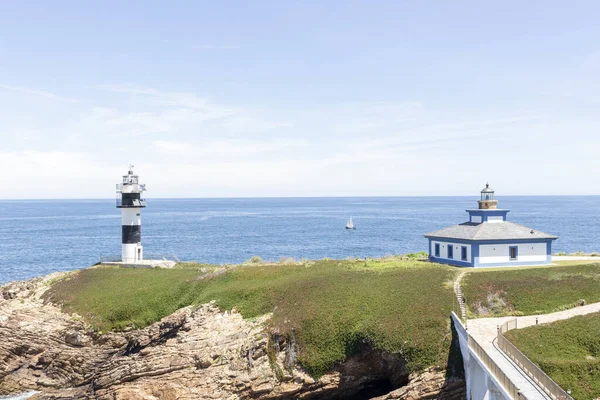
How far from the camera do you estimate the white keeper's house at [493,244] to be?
45000 mm

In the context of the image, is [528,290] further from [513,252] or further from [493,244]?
[513,252]

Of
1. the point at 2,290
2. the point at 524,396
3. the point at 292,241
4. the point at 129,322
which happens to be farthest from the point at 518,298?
the point at 292,241

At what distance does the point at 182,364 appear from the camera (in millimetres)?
35156

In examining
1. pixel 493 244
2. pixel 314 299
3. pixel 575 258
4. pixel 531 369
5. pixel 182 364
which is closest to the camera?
pixel 531 369

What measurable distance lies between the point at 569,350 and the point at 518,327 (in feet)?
13.2

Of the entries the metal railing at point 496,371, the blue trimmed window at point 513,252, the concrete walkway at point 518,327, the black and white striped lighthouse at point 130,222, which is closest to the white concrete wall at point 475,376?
the metal railing at point 496,371

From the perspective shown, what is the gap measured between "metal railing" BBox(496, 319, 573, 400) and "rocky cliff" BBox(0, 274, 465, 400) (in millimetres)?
4184

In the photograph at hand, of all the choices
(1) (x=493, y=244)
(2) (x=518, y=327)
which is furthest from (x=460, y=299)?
(1) (x=493, y=244)

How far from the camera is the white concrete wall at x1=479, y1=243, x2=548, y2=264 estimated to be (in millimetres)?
45062

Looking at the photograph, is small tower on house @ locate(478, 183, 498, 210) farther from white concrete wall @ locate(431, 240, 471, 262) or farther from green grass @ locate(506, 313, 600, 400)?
green grass @ locate(506, 313, 600, 400)

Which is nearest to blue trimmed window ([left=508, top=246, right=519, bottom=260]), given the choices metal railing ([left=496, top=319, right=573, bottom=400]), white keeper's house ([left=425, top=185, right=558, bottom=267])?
white keeper's house ([left=425, top=185, right=558, bottom=267])

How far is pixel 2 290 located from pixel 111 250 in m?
48.2

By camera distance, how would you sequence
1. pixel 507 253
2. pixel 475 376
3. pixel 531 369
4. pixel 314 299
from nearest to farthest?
1. pixel 531 369
2. pixel 475 376
3. pixel 314 299
4. pixel 507 253

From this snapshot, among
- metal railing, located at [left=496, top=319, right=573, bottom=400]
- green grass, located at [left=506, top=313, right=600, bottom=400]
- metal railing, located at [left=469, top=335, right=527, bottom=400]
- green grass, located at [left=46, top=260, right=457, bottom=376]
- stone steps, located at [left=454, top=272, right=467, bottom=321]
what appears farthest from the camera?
stone steps, located at [left=454, top=272, right=467, bottom=321]
